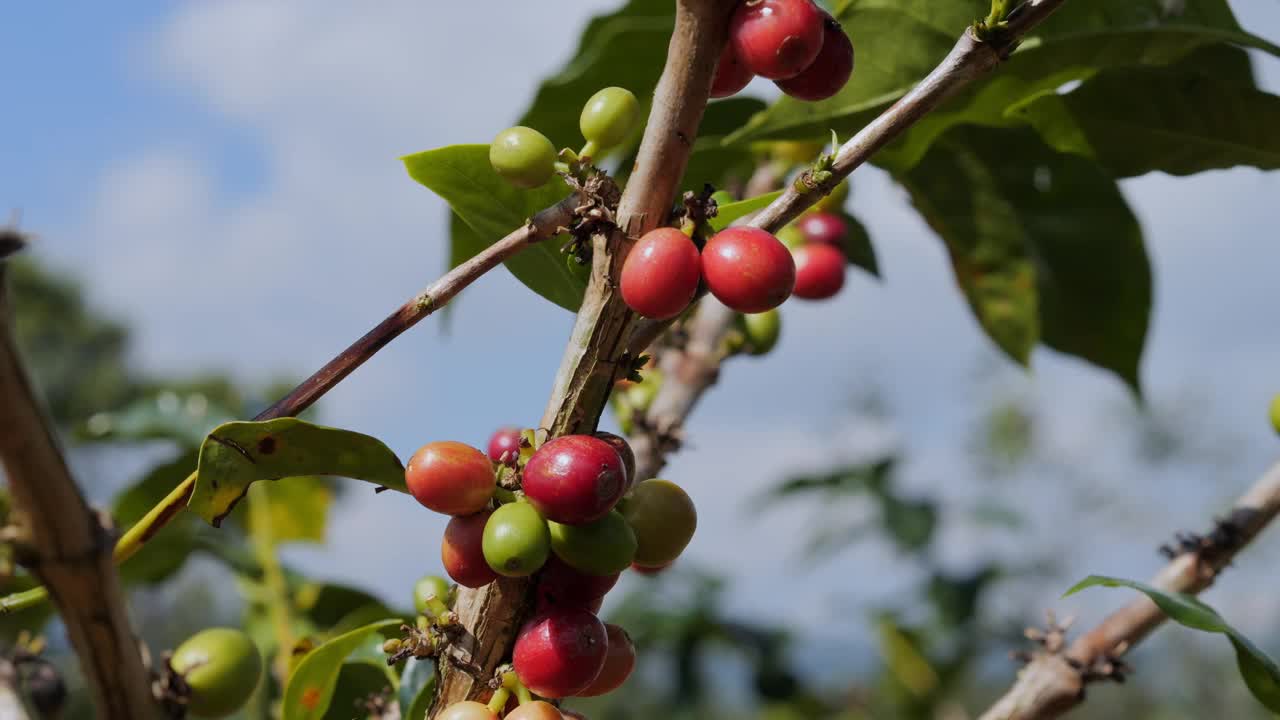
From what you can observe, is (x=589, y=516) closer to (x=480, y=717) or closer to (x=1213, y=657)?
(x=480, y=717)

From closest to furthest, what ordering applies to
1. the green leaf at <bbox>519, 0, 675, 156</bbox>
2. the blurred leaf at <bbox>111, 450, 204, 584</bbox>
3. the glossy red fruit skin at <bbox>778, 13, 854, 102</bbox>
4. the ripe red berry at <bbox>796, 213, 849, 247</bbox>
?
the glossy red fruit skin at <bbox>778, 13, 854, 102</bbox>, the green leaf at <bbox>519, 0, 675, 156</bbox>, the blurred leaf at <bbox>111, 450, 204, 584</bbox>, the ripe red berry at <bbox>796, 213, 849, 247</bbox>

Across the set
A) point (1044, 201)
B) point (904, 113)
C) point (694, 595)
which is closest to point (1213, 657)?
point (694, 595)

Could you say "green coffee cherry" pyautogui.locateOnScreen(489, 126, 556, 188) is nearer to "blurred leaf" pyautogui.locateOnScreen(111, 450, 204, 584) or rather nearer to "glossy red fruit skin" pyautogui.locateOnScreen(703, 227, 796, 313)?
"glossy red fruit skin" pyautogui.locateOnScreen(703, 227, 796, 313)

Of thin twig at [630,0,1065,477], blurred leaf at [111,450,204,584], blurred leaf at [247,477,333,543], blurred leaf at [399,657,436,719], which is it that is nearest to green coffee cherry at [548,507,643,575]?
thin twig at [630,0,1065,477]

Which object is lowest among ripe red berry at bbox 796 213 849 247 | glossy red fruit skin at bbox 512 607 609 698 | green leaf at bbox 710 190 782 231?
glossy red fruit skin at bbox 512 607 609 698

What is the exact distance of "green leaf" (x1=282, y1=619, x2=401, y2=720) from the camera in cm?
85

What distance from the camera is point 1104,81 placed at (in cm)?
107

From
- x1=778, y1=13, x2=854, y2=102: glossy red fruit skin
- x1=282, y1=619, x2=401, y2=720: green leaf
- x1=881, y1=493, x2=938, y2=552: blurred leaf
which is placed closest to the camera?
x1=778, y1=13, x2=854, y2=102: glossy red fruit skin

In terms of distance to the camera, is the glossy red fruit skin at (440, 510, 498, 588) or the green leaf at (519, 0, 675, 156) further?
the green leaf at (519, 0, 675, 156)

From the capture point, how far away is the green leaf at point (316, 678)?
0.85 meters

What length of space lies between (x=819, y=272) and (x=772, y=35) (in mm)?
814

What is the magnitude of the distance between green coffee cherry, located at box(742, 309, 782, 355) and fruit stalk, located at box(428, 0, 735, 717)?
0.82 meters

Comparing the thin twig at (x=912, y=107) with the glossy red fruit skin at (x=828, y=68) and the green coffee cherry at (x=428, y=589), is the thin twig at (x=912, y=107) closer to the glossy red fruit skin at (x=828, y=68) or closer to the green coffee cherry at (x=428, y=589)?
the glossy red fruit skin at (x=828, y=68)

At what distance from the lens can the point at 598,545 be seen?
683 mm
